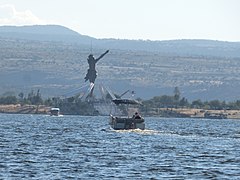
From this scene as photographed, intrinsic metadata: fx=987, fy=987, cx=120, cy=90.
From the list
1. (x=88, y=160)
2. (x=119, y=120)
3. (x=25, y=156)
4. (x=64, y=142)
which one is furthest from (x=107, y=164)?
(x=119, y=120)

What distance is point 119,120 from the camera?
153125mm

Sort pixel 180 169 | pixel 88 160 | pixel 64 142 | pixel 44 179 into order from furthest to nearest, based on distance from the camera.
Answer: pixel 64 142 < pixel 88 160 < pixel 180 169 < pixel 44 179

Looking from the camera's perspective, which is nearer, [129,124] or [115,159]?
[115,159]

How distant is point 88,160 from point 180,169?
9805mm

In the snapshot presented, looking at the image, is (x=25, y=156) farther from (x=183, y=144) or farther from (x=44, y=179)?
(x=183, y=144)

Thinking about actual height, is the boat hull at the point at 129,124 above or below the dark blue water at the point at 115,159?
below

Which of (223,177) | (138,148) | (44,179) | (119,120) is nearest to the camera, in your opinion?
(44,179)

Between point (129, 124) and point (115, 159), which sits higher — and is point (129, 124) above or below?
below

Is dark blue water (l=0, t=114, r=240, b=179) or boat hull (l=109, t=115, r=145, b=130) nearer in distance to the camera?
dark blue water (l=0, t=114, r=240, b=179)

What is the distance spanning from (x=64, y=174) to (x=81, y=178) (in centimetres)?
243

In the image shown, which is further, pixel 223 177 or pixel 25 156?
pixel 25 156

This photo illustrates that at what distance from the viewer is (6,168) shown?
237ft

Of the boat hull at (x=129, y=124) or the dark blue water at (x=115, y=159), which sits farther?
the boat hull at (x=129, y=124)

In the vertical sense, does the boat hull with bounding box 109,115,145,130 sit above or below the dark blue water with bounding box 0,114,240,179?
below
